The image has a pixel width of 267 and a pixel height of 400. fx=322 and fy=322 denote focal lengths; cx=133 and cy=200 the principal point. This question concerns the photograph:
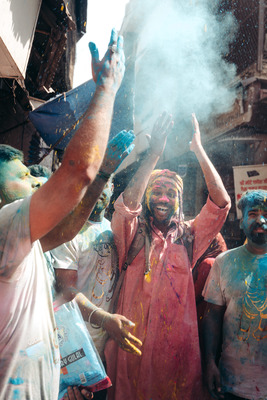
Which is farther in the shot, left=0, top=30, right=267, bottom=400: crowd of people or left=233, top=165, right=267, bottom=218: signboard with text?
left=233, top=165, right=267, bottom=218: signboard with text

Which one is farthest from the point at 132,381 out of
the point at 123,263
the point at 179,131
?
the point at 179,131

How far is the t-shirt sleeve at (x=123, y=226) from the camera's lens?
8.13 ft

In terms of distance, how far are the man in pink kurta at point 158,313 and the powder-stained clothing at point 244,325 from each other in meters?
0.23

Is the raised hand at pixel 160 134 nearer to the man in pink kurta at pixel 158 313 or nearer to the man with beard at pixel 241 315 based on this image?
the man in pink kurta at pixel 158 313

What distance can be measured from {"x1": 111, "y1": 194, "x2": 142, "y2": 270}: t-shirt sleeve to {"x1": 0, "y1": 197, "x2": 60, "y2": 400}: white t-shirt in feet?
3.97

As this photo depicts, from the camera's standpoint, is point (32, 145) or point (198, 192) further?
point (198, 192)

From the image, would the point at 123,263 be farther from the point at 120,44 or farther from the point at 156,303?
the point at 120,44

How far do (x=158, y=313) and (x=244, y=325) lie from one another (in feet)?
2.05

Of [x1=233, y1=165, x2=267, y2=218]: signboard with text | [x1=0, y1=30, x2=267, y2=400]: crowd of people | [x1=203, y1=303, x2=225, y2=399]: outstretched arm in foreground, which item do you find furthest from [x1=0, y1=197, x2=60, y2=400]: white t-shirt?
[x1=233, y1=165, x2=267, y2=218]: signboard with text

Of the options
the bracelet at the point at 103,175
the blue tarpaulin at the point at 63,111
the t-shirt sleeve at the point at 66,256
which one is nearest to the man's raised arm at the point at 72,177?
the bracelet at the point at 103,175

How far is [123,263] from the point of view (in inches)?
104

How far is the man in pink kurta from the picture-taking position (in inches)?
93.4

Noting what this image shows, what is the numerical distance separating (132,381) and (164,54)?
47.3ft

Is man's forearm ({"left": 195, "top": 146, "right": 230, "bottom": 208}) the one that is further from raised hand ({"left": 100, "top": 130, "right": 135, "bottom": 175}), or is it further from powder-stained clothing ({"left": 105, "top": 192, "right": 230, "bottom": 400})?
raised hand ({"left": 100, "top": 130, "right": 135, "bottom": 175})
